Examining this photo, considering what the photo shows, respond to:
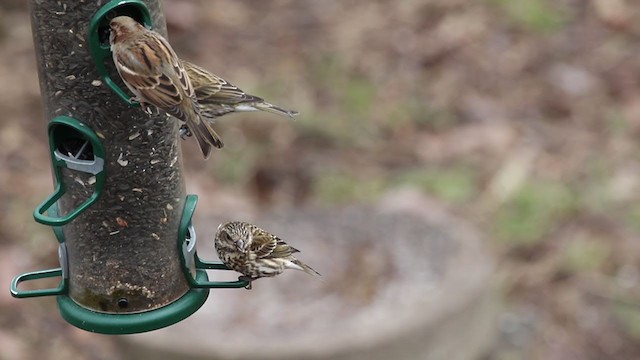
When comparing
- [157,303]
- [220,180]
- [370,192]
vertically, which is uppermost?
[157,303]

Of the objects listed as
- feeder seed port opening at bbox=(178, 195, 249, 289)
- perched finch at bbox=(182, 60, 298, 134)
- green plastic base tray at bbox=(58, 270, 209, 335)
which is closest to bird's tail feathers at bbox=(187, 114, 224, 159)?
perched finch at bbox=(182, 60, 298, 134)

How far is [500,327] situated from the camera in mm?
8758

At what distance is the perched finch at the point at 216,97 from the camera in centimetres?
482

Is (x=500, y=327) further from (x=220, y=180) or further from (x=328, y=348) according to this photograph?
(x=220, y=180)

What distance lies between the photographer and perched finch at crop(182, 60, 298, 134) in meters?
4.82

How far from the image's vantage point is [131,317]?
468 centimetres

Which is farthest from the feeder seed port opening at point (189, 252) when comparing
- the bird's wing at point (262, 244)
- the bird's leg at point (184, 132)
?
the bird's leg at point (184, 132)

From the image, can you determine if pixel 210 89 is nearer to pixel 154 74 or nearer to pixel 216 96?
pixel 216 96

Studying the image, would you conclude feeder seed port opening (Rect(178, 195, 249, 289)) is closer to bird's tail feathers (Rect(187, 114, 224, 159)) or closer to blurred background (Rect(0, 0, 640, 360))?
bird's tail feathers (Rect(187, 114, 224, 159))

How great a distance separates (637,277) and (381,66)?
14.1 feet

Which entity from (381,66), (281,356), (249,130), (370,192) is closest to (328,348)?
(281,356)

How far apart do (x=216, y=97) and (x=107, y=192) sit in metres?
0.66

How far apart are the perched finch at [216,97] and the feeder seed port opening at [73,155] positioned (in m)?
0.41

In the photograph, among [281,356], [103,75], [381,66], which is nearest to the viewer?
[103,75]
